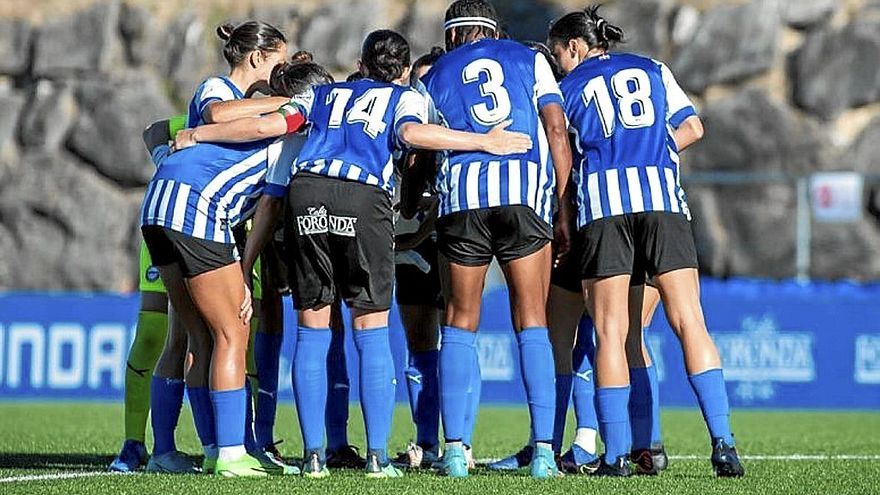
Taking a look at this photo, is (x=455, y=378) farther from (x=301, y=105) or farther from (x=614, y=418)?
(x=301, y=105)

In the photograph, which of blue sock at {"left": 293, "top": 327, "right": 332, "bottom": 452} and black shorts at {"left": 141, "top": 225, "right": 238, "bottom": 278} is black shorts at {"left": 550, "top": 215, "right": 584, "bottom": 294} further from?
black shorts at {"left": 141, "top": 225, "right": 238, "bottom": 278}

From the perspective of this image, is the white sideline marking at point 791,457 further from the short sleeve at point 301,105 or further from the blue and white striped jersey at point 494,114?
the short sleeve at point 301,105

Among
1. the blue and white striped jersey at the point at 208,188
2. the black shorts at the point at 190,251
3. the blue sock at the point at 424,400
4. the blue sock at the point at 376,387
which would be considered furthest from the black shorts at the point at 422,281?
the black shorts at the point at 190,251

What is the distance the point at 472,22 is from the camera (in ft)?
22.2

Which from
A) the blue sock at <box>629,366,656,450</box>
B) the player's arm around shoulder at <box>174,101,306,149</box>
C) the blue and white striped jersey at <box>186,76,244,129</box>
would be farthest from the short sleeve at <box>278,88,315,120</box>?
the blue sock at <box>629,366,656,450</box>

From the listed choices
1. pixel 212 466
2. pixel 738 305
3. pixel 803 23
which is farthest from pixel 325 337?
pixel 803 23

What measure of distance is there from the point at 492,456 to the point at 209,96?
2.55 meters

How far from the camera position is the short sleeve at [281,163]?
649 cm

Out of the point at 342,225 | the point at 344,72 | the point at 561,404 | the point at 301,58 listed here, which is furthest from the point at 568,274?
the point at 344,72

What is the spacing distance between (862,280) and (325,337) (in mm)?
14984

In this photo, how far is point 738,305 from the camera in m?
13.9

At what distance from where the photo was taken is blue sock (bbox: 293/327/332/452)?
6.32m

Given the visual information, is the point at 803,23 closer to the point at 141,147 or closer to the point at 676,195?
the point at 141,147

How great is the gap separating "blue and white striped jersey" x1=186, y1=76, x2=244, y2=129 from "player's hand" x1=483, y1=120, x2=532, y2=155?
1.12 meters
